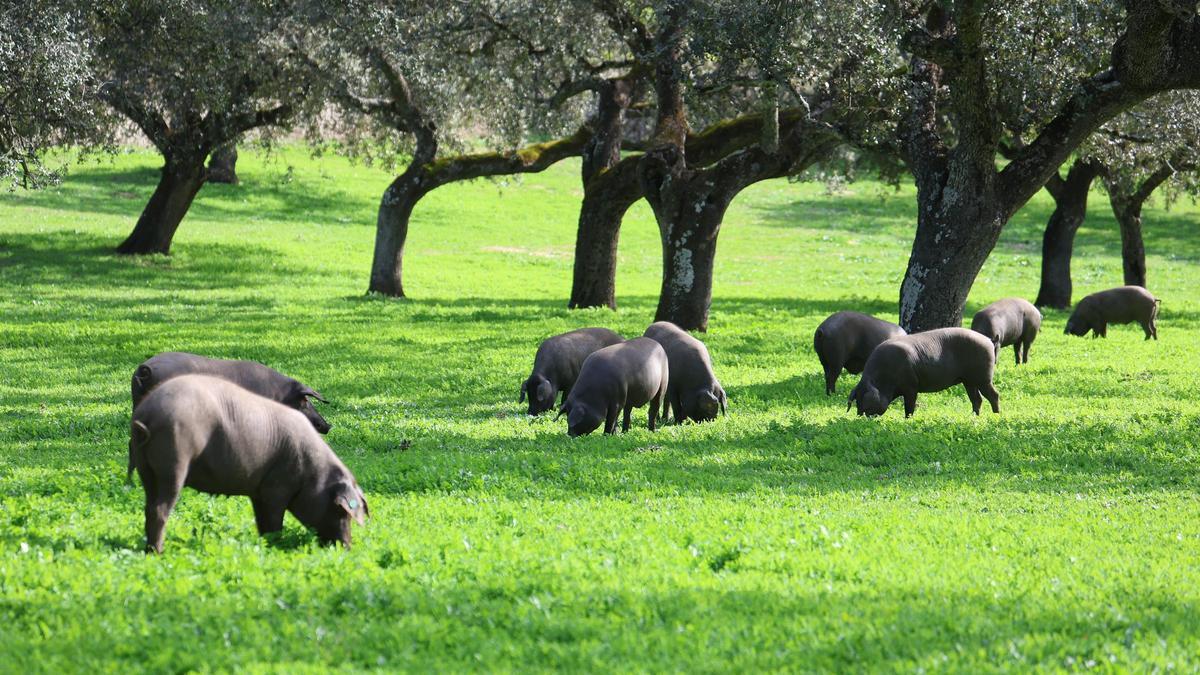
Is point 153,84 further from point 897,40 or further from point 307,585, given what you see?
point 307,585

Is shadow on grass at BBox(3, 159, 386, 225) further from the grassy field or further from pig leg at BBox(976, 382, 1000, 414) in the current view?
pig leg at BBox(976, 382, 1000, 414)

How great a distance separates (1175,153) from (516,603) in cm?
2895

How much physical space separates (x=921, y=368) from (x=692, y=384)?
3.02m

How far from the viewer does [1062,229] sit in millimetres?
35281

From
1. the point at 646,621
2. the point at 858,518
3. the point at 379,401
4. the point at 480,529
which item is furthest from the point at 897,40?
the point at 646,621

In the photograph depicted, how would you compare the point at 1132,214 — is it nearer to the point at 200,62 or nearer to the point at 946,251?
the point at 946,251

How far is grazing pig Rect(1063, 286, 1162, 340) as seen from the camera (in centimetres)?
2919

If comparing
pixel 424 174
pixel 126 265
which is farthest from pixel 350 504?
pixel 126 265

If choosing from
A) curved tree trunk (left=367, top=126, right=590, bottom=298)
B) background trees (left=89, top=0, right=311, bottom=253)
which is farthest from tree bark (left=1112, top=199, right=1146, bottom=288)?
background trees (left=89, top=0, right=311, bottom=253)

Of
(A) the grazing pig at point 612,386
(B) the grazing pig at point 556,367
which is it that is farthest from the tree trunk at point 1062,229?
(A) the grazing pig at point 612,386

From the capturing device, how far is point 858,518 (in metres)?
10.7

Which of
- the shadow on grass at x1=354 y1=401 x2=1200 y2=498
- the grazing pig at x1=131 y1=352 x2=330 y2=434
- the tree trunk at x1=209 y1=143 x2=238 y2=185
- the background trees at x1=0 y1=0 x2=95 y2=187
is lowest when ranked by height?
the shadow on grass at x1=354 y1=401 x2=1200 y2=498

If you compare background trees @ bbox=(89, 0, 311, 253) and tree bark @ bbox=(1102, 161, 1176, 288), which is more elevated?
background trees @ bbox=(89, 0, 311, 253)

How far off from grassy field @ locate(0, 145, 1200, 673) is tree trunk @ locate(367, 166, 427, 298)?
3571 mm
